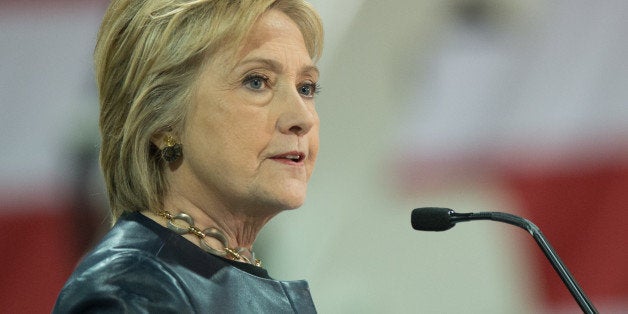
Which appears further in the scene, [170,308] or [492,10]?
[492,10]

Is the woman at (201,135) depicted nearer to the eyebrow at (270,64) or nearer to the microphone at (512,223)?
the eyebrow at (270,64)

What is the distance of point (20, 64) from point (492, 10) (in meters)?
1.28

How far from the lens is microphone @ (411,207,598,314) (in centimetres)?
132

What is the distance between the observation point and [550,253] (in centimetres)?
137

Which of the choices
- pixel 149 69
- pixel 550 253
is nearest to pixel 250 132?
pixel 149 69

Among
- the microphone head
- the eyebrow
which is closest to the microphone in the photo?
the microphone head

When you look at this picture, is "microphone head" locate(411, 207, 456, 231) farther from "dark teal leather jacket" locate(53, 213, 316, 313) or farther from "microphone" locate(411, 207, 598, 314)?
"dark teal leather jacket" locate(53, 213, 316, 313)

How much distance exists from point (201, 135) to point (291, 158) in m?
0.14

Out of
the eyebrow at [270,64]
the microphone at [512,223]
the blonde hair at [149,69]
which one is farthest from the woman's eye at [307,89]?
the microphone at [512,223]

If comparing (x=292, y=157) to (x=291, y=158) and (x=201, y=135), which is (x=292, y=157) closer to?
(x=291, y=158)

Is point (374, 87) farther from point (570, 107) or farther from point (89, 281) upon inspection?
point (89, 281)

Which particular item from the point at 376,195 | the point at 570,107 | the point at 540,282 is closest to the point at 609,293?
the point at 540,282

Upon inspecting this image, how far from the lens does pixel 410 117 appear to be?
2729mm

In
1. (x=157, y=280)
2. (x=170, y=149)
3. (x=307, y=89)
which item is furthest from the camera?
(x=307, y=89)
